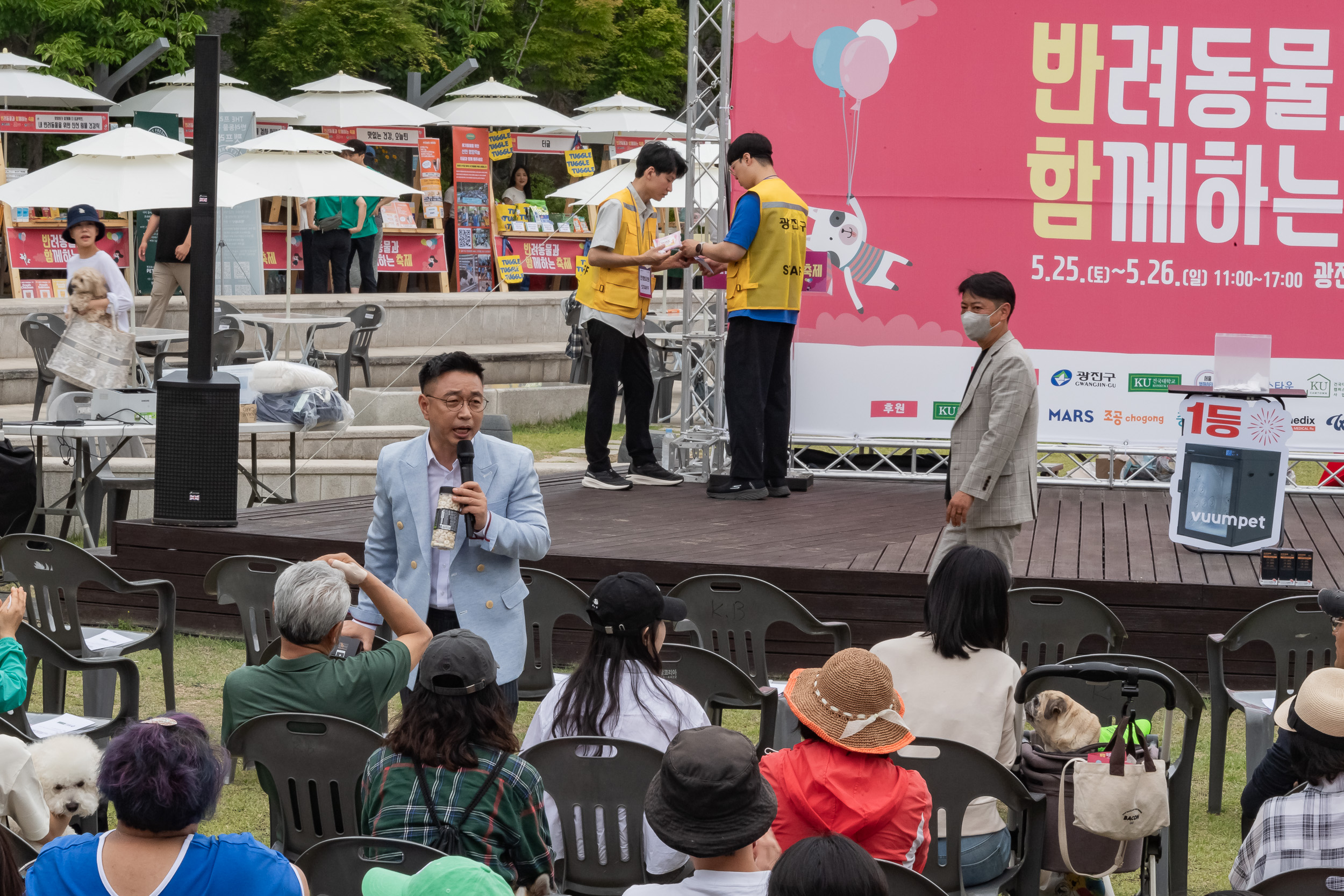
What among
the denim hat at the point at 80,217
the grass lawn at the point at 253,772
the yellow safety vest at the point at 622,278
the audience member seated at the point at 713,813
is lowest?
the grass lawn at the point at 253,772

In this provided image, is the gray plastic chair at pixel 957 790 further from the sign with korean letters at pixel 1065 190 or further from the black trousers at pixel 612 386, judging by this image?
the sign with korean letters at pixel 1065 190

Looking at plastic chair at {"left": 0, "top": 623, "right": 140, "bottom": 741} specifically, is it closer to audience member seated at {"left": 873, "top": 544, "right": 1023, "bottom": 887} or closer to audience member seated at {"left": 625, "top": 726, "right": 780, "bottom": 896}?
audience member seated at {"left": 873, "top": 544, "right": 1023, "bottom": 887}

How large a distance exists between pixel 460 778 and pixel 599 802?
20.6 inches

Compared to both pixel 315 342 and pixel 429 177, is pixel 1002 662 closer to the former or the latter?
pixel 315 342

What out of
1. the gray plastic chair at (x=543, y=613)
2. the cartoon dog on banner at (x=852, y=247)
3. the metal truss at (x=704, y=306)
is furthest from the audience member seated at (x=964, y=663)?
the cartoon dog on banner at (x=852, y=247)

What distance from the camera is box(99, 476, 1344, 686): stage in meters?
6.76

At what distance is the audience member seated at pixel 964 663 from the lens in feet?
13.0

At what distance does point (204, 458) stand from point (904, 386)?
4.26 m

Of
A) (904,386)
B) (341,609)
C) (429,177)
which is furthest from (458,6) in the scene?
(341,609)

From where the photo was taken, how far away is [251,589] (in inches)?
230

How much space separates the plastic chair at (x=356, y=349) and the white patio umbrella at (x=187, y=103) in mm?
5111

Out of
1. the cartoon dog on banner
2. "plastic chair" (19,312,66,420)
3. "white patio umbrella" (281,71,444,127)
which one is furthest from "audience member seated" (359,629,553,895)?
"white patio umbrella" (281,71,444,127)

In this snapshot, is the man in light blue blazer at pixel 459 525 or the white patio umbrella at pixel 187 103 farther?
the white patio umbrella at pixel 187 103

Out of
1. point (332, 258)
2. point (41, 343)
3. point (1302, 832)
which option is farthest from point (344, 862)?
point (332, 258)
